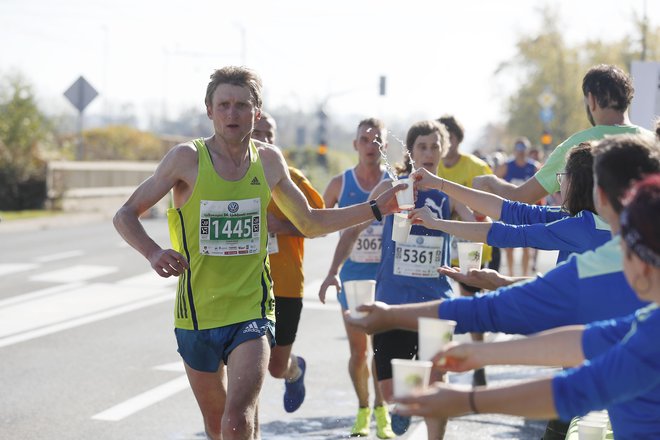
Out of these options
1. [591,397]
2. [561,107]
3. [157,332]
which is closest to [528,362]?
[591,397]

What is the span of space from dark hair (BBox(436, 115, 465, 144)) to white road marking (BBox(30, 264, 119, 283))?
7.76 metres

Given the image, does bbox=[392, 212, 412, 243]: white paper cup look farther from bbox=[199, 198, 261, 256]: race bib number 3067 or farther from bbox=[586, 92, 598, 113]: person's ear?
bbox=[586, 92, 598, 113]: person's ear

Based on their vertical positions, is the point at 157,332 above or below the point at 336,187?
below

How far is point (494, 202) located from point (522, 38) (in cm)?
7038

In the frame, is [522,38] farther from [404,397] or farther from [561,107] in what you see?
[404,397]

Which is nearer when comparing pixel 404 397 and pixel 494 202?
pixel 404 397

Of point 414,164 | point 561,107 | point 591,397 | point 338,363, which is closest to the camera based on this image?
point 591,397

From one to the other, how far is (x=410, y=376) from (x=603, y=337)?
0.72 metres

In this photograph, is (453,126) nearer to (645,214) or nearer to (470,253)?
(470,253)

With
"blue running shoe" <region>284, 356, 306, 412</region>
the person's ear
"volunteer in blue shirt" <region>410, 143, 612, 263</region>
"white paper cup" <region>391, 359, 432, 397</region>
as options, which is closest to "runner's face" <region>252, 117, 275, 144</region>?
"blue running shoe" <region>284, 356, 306, 412</region>

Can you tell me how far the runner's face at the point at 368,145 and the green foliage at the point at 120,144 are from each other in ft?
144

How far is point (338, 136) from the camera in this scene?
143 m

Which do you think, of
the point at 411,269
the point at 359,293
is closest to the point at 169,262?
the point at 359,293

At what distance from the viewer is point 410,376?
115 inches
